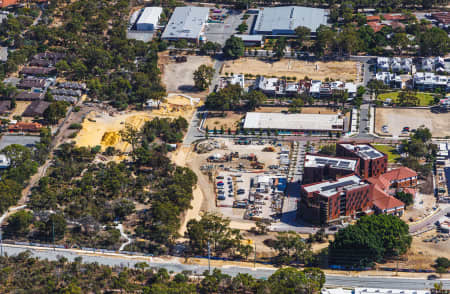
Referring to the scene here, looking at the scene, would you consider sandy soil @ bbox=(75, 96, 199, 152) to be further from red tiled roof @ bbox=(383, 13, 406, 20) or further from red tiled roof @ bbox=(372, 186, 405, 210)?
red tiled roof @ bbox=(383, 13, 406, 20)

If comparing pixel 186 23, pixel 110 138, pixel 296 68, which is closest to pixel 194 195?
pixel 110 138

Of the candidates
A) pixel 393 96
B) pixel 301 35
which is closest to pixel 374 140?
pixel 393 96

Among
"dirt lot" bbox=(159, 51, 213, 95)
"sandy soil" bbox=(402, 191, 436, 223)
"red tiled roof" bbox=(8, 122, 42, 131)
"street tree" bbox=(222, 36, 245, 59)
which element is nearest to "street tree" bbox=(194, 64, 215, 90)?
"dirt lot" bbox=(159, 51, 213, 95)

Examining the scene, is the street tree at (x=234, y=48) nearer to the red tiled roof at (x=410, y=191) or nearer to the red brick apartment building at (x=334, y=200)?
the red brick apartment building at (x=334, y=200)

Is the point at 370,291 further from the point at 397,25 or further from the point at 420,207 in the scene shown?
the point at 397,25

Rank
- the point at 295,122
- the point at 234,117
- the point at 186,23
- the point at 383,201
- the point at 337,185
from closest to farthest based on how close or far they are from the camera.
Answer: the point at 337,185 < the point at 383,201 < the point at 295,122 < the point at 234,117 < the point at 186,23

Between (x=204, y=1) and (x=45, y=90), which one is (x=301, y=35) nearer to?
(x=204, y=1)

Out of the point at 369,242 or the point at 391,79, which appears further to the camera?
the point at 391,79
